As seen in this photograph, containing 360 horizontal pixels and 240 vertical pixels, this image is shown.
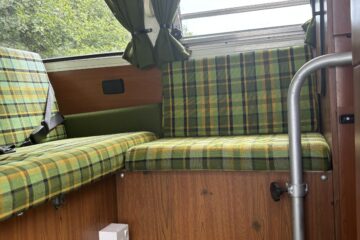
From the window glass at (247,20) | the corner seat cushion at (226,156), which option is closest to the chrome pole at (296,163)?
the corner seat cushion at (226,156)

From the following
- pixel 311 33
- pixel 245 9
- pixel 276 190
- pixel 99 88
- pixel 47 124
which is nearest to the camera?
pixel 276 190

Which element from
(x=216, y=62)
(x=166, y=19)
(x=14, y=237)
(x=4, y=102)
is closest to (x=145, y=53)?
(x=166, y=19)

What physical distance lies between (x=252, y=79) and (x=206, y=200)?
0.85 metres

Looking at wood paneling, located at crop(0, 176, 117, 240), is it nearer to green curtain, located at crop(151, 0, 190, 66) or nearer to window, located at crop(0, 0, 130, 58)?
green curtain, located at crop(151, 0, 190, 66)

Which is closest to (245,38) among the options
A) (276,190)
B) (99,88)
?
(99,88)

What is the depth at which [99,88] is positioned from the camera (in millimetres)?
2594

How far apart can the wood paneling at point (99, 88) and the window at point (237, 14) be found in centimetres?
46

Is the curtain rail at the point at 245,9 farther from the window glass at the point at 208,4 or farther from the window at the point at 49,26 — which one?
the window at the point at 49,26

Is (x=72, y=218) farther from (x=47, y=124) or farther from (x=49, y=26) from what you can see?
(x=49, y=26)

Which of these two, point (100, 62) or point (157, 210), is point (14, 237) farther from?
point (100, 62)

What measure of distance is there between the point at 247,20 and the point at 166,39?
1.87 ft

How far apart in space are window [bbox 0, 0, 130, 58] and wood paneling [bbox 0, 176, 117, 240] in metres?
1.33

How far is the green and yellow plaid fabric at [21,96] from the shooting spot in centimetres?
207

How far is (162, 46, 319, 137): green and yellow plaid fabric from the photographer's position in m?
2.08
